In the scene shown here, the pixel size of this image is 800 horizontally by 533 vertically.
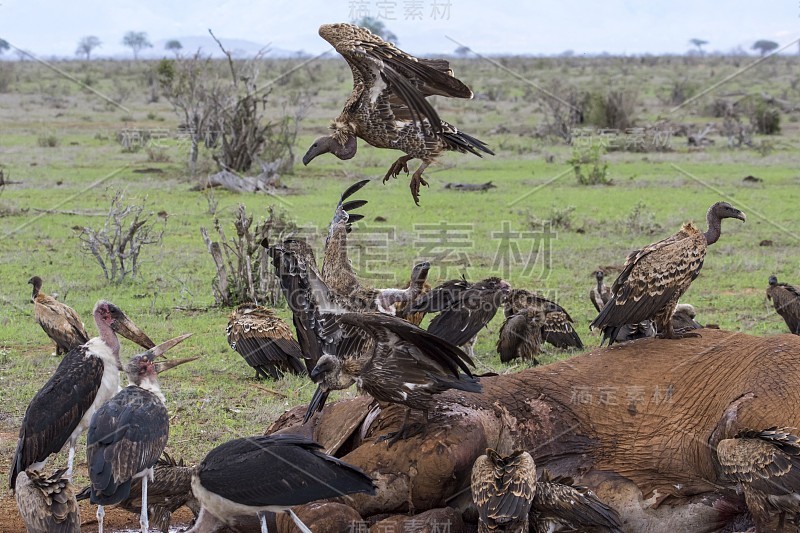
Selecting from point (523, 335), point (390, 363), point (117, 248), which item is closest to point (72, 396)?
point (390, 363)

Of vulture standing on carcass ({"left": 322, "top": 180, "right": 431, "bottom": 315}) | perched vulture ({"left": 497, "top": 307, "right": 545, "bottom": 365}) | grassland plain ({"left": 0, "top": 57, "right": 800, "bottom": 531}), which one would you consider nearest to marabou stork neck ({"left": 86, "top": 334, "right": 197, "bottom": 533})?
grassland plain ({"left": 0, "top": 57, "right": 800, "bottom": 531})

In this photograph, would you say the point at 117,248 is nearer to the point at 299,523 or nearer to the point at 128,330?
the point at 128,330

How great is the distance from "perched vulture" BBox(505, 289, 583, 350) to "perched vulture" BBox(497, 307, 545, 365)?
15 centimetres

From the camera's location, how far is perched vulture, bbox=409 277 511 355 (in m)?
9.16

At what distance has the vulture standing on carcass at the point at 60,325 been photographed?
1115cm

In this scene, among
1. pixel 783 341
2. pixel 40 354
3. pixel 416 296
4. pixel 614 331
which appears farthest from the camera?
pixel 40 354

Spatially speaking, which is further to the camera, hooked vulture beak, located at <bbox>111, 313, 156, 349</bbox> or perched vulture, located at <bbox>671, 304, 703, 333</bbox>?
perched vulture, located at <bbox>671, 304, 703, 333</bbox>

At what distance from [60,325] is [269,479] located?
6162mm

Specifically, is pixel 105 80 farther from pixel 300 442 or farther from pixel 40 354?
pixel 300 442

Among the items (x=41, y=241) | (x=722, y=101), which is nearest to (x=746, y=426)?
(x=41, y=241)

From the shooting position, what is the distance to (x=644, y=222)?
1892cm

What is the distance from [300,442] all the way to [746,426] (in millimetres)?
2676

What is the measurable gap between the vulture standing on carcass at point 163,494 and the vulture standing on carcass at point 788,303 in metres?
7.31

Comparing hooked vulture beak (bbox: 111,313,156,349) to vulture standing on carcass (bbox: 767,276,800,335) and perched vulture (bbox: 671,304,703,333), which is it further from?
vulture standing on carcass (bbox: 767,276,800,335)
